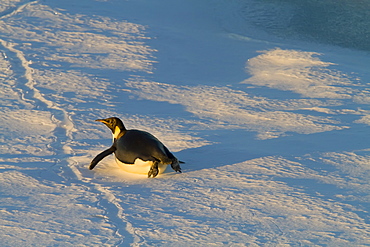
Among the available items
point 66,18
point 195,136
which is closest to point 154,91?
point 195,136

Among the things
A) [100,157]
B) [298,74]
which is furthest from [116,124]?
[298,74]

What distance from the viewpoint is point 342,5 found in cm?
697

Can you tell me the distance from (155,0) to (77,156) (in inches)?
149

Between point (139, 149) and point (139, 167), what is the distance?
100mm

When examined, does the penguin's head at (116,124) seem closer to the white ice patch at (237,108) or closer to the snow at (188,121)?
the snow at (188,121)

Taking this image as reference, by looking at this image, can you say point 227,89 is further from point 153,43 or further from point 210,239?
point 210,239

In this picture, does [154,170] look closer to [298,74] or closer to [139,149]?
[139,149]

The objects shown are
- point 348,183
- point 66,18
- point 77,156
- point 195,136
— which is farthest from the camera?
point 66,18

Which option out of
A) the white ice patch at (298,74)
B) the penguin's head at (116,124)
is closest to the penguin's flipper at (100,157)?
the penguin's head at (116,124)

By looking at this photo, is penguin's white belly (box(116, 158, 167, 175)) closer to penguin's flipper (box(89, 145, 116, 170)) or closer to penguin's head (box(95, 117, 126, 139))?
penguin's flipper (box(89, 145, 116, 170))

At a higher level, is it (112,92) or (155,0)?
(155,0)

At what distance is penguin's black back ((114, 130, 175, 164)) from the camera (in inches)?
116

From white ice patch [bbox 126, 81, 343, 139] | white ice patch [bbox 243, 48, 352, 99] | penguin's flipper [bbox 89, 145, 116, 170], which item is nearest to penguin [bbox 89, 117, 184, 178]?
penguin's flipper [bbox 89, 145, 116, 170]

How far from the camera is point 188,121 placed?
3865 millimetres
